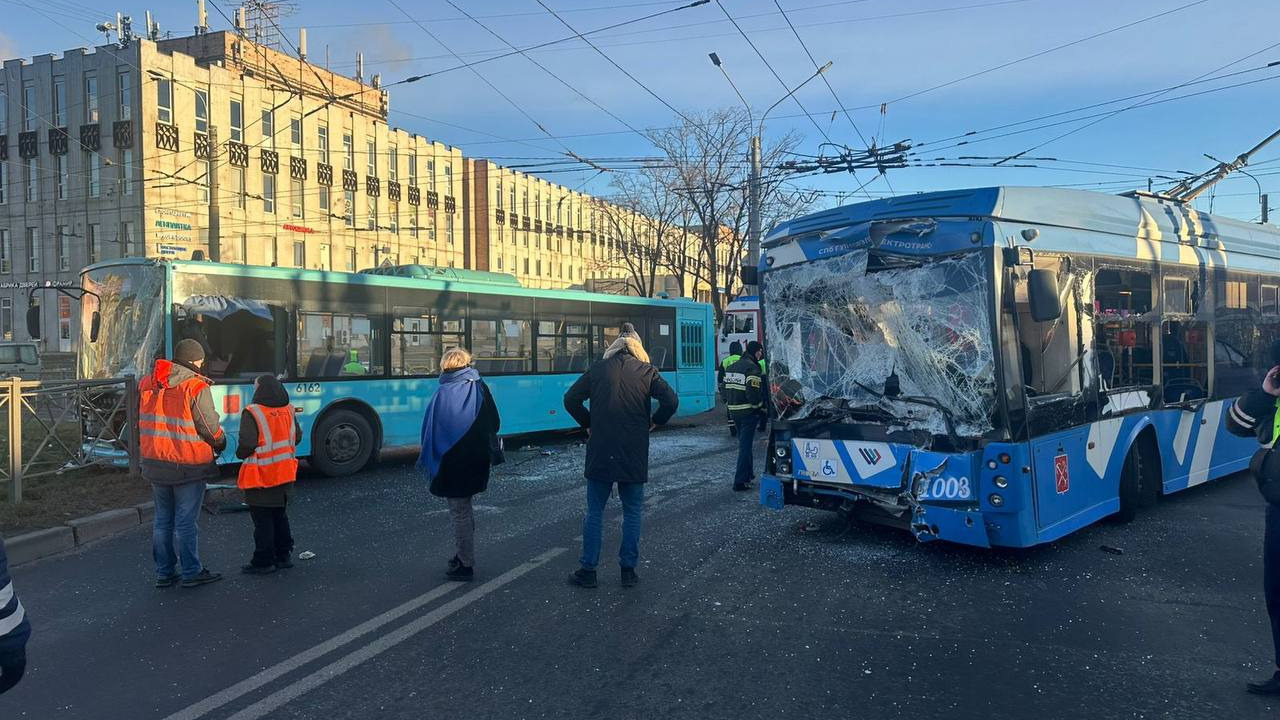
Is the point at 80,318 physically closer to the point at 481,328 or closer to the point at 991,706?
the point at 481,328

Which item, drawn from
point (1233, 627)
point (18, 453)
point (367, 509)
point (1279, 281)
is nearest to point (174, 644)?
point (367, 509)

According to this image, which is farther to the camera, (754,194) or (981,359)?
(754,194)

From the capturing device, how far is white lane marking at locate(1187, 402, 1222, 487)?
8758 millimetres

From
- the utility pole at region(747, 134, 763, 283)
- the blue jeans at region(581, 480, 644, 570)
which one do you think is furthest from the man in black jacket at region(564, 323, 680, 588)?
the utility pole at region(747, 134, 763, 283)

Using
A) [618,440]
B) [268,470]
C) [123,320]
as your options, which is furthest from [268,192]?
[618,440]

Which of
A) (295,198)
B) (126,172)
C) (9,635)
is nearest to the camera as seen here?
(9,635)

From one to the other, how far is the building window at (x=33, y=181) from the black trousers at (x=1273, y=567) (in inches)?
1836

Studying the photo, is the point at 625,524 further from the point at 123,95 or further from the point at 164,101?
the point at 123,95

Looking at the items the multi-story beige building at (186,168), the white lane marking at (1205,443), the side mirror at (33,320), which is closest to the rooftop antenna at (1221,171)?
the white lane marking at (1205,443)

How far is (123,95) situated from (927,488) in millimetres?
39405

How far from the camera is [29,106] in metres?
38.7

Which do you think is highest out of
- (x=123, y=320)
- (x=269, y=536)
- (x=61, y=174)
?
(x=61, y=174)

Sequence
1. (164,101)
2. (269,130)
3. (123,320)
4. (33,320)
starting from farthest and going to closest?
1. (269,130)
2. (164,101)
3. (33,320)
4. (123,320)

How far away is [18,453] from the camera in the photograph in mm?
8641
